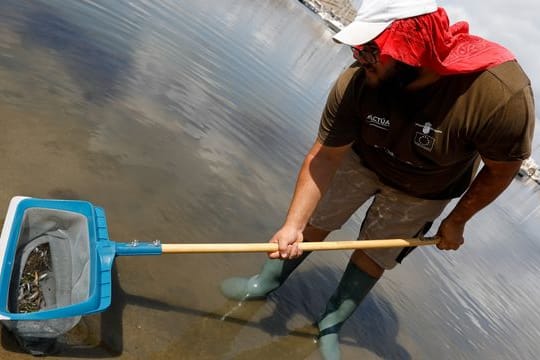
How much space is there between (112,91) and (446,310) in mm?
4579

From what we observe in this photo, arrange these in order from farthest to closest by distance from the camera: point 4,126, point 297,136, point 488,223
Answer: point 488,223 < point 297,136 < point 4,126

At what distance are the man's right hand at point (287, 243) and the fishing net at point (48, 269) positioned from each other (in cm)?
108

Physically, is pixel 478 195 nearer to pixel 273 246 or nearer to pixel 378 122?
pixel 378 122

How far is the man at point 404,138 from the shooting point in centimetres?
202

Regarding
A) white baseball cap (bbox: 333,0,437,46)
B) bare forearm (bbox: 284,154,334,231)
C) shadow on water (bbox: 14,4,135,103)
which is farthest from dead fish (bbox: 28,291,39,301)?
shadow on water (bbox: 14,4,135,103)

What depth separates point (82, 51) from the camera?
5.80 meters

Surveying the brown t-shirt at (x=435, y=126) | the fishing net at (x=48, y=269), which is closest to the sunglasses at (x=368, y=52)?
the brown t-shirt at (x=435, y=126)

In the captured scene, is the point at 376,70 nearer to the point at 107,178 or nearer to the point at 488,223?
the point at 107,178

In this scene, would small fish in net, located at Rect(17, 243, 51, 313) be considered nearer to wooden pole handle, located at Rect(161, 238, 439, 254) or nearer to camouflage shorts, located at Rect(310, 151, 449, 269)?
Result: wooden pole handle, located at Rect(161, 238, 439, 254)

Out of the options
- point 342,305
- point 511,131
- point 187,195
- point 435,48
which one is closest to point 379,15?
point 435,48

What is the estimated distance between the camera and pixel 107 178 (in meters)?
3.83

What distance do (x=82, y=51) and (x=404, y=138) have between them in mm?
4813

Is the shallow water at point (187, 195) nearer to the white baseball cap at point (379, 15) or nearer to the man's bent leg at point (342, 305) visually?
the man's bent leg at point (342, 305)

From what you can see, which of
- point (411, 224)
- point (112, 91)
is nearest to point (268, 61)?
point (112, 91)
